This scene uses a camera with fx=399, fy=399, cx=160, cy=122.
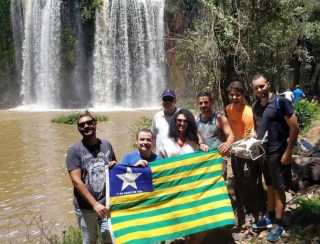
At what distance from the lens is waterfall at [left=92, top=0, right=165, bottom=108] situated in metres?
29.2

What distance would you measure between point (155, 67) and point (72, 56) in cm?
631

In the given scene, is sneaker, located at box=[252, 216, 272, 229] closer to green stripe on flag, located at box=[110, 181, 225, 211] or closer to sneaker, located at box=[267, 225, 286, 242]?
sneaker, located at box=[267, 225, 286, 242]

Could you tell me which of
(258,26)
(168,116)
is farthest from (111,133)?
(168,116)

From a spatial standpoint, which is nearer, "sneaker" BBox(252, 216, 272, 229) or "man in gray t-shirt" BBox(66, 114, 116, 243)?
"man in gray t-shirt" BBox(66, 114, 116, 243)

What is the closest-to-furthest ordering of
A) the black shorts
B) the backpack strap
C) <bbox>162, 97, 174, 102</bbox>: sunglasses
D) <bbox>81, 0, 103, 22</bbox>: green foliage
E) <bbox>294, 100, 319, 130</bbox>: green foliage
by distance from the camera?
1. the backpack strap
2. the black shorts
3. <bbox>162, 97, 174, 102</bbox>: sunglasses
4. <bbox>294, 100, 319, 130</bbox>: green foliage
5. <bbox>81, 0, 103, 22</bbox>: green foliage

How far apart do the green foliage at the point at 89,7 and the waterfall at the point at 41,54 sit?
1.80m

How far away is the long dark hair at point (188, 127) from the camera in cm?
392

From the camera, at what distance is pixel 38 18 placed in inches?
1163

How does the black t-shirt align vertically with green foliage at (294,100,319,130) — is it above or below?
above

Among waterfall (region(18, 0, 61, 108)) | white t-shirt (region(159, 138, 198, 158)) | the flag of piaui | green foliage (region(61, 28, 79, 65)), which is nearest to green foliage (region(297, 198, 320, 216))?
the flag of piaui

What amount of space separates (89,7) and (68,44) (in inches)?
123

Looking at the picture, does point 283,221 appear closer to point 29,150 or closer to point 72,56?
point 29,150

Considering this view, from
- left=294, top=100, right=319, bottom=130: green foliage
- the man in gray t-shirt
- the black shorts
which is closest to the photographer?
the man in gray t-shirt

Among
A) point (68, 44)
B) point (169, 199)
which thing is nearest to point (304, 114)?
point (169, 199)
